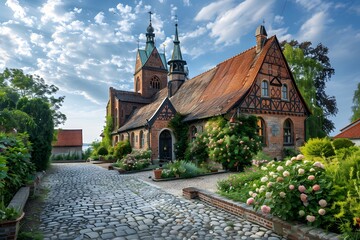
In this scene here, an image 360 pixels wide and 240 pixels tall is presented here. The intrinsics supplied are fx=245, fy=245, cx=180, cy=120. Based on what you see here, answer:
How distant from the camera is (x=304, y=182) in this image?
14.8ft

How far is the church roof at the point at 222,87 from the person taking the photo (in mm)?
16859

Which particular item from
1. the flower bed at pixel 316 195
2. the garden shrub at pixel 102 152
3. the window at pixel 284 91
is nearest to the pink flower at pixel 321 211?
the flower bed at pixel 316 195

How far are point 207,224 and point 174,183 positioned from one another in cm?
527

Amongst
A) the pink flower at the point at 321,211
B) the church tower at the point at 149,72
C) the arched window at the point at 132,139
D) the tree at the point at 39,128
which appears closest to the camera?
the pink flower at the point at 321,211

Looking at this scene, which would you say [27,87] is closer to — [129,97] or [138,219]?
[129,97]

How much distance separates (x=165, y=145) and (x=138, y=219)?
582 inches

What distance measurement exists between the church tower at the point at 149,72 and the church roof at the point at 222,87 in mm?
11804

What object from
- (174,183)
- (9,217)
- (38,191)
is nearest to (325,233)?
(9,217)

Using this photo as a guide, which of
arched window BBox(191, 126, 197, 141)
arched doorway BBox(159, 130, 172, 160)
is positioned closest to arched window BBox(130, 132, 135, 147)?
arched doorway BBox(159, 130, 172, 160)

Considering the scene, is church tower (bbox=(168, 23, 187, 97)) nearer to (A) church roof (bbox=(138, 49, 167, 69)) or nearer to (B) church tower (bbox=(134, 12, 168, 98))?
(B) church tower (bbox=(134, 12, 168, 98))

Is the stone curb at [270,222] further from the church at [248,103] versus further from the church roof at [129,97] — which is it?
the church roof at [129,97]

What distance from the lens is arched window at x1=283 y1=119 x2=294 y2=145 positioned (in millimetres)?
19031

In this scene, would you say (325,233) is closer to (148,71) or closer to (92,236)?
(92,236)

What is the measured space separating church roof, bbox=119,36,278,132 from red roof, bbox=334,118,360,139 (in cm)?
1602
